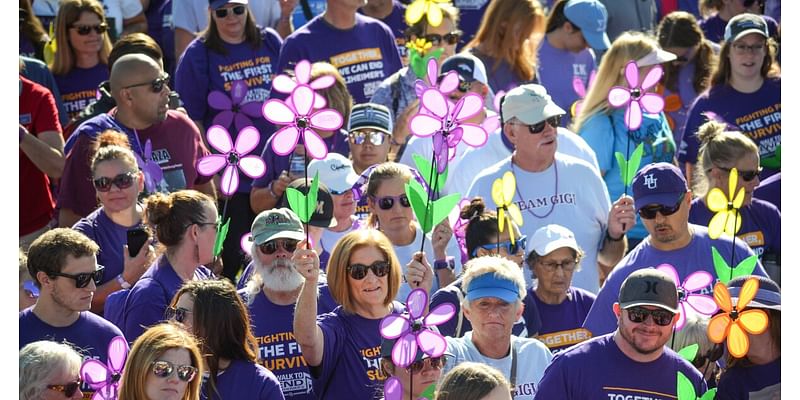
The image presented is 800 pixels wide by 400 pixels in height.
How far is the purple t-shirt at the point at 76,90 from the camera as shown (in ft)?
29.1

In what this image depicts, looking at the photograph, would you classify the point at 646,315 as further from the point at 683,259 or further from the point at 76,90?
the point at 76,90

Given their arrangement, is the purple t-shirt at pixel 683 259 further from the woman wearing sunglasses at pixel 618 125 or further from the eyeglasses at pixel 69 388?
the eyeglasses at pixel 69 388

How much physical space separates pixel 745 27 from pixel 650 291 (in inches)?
153

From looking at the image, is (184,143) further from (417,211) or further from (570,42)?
(570,42)

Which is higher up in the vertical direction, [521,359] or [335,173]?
[335,173]

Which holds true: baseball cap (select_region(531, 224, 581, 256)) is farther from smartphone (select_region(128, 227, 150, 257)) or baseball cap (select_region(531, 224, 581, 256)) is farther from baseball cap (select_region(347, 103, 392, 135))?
smartphone (select_region(128, 227, 150, 257))

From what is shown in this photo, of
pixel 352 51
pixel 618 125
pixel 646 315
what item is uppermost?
pixel 352 51

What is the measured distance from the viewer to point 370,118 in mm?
7844

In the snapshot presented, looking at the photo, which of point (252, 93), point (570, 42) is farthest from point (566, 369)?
point (570, 42)

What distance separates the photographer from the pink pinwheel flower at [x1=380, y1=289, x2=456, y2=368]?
5.54 metres

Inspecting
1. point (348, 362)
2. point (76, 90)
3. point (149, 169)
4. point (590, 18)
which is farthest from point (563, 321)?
point (76, 90)

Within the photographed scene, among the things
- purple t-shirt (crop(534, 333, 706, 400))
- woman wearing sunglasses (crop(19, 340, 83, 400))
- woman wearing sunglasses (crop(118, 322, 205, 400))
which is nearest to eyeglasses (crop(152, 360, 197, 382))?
woman wearing sunglasses (crop(118, 322, 205, 400))

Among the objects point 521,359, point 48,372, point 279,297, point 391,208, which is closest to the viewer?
point 48,372

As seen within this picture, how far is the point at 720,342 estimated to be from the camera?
5.80 metres
